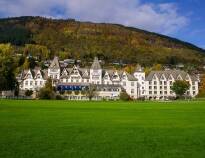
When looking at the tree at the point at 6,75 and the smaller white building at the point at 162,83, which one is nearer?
the tree at the point at 6,75

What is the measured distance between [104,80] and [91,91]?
55.8 ft

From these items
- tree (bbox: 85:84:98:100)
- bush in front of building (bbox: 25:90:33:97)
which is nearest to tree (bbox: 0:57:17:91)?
bush in front of building (bbox: 25:90:33:97)

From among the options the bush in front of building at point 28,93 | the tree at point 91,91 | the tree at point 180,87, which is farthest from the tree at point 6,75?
the tree at point 180,87

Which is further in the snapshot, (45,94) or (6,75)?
(45,94)

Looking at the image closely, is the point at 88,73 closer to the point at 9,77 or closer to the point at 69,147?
the point at 9,77

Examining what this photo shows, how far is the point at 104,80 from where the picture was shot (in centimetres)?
12106

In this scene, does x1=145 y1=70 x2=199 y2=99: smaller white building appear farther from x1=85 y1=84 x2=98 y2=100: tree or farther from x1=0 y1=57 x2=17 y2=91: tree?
x1=0 y1=57 x2=17 y2=91: tree

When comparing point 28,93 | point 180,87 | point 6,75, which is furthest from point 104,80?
point 6,75

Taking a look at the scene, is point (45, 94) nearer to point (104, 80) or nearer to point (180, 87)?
point (104, 80)

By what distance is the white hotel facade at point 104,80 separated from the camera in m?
116

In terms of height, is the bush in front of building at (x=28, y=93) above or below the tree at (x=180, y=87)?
below

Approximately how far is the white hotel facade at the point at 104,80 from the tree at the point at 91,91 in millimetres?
1865

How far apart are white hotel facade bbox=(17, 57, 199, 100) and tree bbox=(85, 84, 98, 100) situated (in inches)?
73.4

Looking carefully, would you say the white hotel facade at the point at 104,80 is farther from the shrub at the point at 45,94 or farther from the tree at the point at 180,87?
the shrub at the point at 45,94
